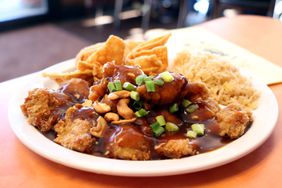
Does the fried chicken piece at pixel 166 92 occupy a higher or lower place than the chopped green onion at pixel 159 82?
lower

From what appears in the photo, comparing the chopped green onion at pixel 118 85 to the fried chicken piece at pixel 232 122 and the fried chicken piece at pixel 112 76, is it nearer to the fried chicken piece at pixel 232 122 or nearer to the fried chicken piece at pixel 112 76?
the fried chicken piece at pixel 112 76

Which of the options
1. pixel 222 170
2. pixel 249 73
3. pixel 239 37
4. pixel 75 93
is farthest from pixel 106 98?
pixel 239 37

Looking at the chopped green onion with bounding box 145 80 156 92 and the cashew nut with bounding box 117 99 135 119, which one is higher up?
the chopped green onion with bounding box 145 80 156 92

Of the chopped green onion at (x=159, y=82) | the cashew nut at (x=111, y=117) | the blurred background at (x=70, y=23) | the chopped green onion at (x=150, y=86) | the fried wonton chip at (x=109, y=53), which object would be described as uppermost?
the chopped green onion at (x=159, y=82)

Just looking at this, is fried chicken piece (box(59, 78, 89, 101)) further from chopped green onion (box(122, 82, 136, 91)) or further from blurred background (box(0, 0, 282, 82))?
blurred background (box(0, 0, 282, 82))

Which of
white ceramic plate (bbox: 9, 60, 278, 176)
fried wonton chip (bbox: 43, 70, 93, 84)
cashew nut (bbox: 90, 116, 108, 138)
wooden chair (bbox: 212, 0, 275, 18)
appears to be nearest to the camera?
white ceramic plate (bbox: 9, 60, 278, 176)

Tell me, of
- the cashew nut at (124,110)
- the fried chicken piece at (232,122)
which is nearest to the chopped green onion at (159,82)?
the cashew nut at (124,110)

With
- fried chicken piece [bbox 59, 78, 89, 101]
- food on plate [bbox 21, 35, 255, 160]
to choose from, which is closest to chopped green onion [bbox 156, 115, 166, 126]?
food on plate [bbox 21, 35, 255, 160]

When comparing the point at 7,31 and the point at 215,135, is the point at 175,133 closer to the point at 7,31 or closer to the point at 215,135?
the point at 215,135
